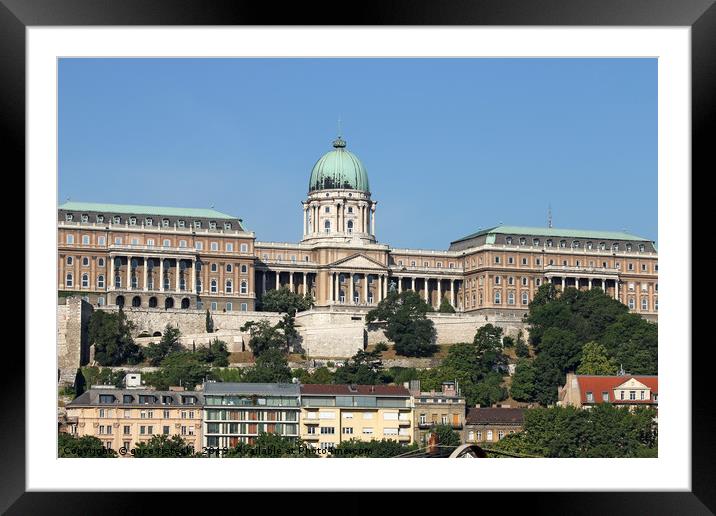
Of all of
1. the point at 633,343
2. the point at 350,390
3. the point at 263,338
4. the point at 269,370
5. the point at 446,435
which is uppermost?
the point at 263,338

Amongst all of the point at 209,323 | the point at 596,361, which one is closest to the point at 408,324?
the point at 209,323

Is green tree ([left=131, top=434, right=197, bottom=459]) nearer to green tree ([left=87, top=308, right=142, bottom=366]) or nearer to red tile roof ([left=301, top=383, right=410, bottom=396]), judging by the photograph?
red tile roof ([left=301, top=383, right=410, bottom=396])

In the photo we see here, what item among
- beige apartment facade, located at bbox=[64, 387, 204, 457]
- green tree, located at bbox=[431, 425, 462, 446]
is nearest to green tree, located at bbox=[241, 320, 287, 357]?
beige apartment facade, located at bbox=[64, 387, 204, 457]

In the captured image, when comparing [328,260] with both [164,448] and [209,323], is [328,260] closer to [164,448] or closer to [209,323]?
[209,323]

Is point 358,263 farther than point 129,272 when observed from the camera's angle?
Yes
